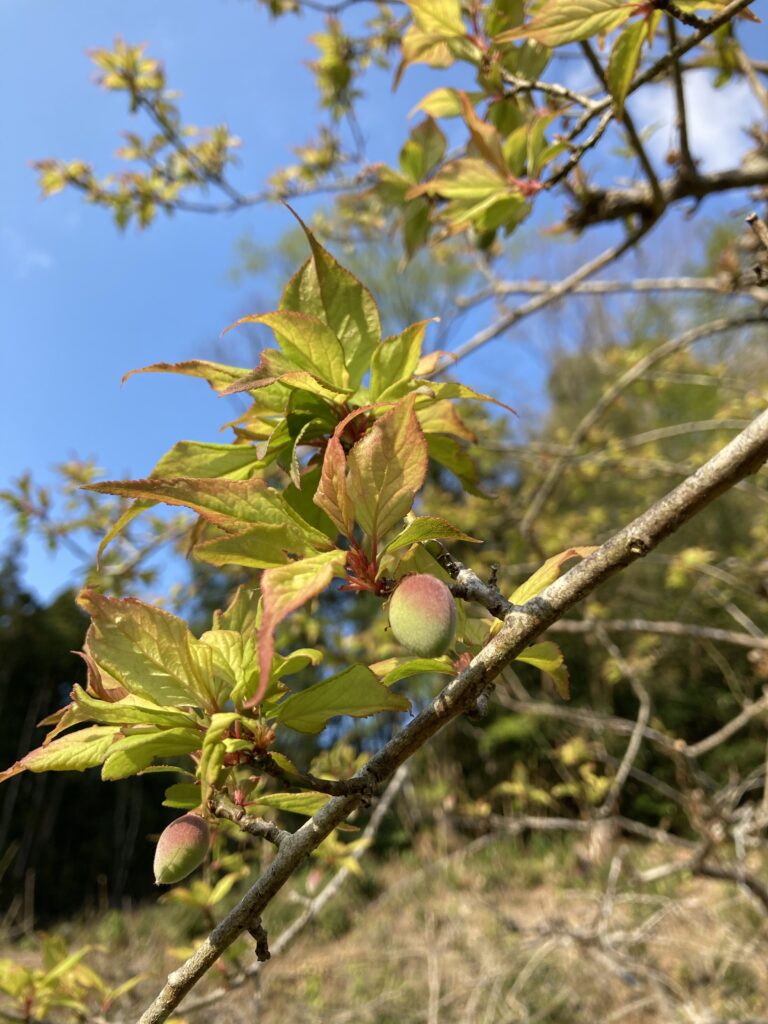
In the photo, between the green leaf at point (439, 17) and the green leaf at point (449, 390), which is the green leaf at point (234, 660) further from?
the green leaf at point (439, 17)

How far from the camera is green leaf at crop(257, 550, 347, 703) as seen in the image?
1.07 feet

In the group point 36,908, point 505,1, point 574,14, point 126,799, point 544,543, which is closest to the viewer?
point 574,14

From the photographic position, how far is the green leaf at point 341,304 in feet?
1.71

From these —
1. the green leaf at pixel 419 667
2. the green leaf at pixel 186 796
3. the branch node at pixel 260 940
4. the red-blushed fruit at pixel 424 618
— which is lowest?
the branch node at pixel 260 940

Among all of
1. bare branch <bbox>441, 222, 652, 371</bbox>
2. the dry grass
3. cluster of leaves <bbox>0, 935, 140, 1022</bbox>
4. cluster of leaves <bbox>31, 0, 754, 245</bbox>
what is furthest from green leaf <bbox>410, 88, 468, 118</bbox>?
the dry grass

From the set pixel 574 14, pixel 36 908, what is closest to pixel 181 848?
pixel 574 14

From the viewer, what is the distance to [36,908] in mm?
7836

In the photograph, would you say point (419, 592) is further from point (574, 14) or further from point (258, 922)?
point (574, 14)

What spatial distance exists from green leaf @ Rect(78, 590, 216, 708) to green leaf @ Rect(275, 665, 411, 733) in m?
0.06

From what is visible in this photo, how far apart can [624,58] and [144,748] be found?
2.72 feet

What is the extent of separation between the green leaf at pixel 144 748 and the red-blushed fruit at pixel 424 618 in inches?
6.3

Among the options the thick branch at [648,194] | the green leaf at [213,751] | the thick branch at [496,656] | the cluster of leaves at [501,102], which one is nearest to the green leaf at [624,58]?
the cluster of leaves at [501,102]

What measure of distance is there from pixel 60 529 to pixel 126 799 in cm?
765

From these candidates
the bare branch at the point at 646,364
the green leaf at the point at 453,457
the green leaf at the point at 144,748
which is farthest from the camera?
the bare branch at the point at 646,364
